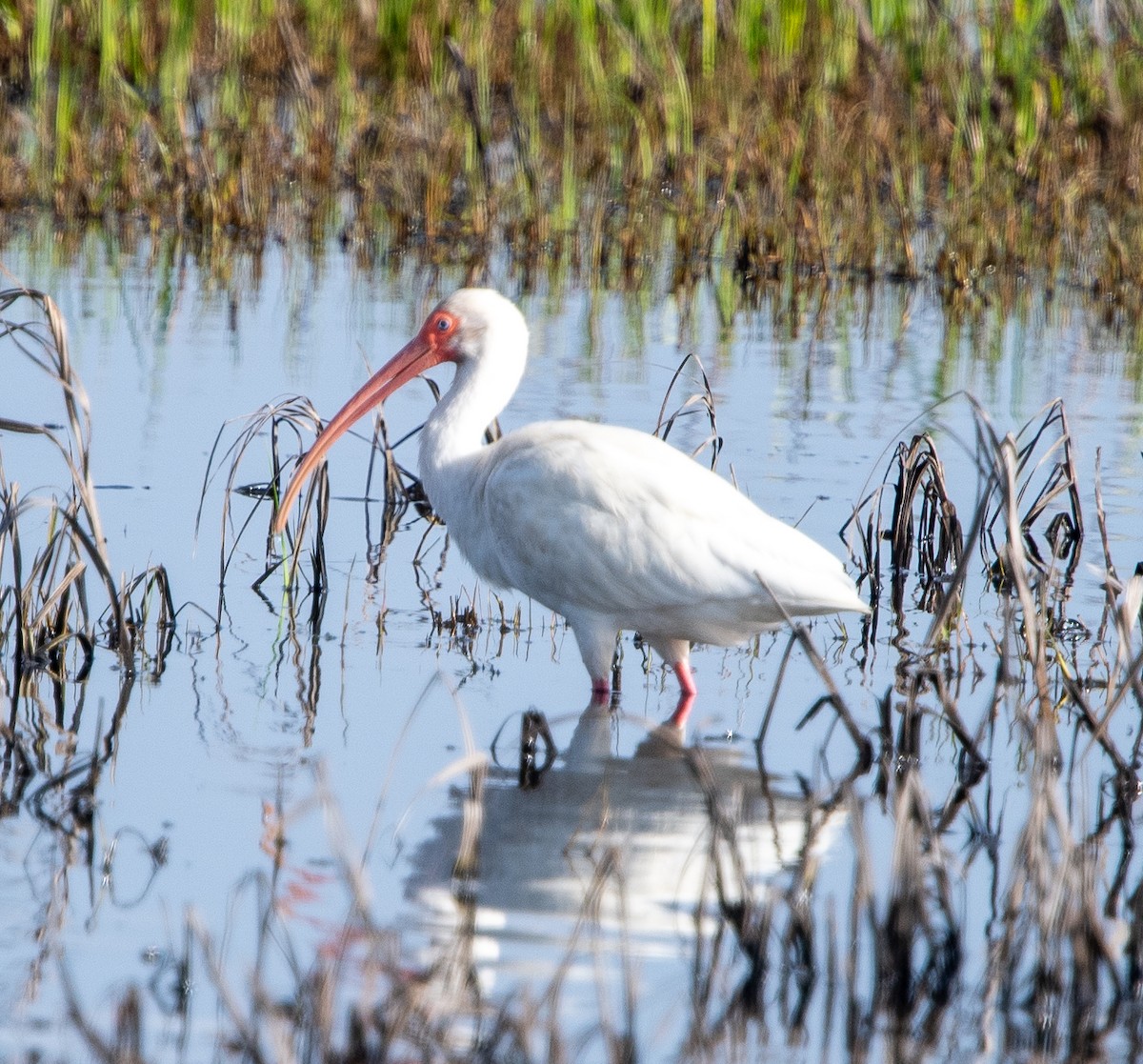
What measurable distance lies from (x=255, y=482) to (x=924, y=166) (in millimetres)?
8314

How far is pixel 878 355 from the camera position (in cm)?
1083

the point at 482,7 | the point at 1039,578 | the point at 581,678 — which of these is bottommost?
the point at 581,678

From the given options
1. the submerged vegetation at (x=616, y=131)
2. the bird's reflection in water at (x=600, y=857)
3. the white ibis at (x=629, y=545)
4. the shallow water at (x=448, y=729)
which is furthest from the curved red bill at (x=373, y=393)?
the submerged vegetation at (x=616, y=131)

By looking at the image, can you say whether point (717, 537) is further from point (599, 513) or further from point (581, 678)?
point (581, 678)

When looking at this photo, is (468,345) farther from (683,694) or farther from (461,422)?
(683,694)

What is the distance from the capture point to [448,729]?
19.0ft

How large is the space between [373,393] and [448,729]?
5.94 ft

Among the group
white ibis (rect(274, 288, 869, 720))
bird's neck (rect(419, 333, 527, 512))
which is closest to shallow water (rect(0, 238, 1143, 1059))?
white ibis (rect(274, 288, 869, 720))

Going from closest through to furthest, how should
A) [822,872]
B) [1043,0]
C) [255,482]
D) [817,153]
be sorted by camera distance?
[822,872] < [255,482] < [817,153] < [1043,0]

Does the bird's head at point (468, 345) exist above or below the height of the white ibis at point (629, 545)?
above

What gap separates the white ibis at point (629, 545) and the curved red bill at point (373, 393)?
0.65m

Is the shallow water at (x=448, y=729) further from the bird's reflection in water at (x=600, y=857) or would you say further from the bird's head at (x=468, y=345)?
the bird's head at (x=468, y=345)

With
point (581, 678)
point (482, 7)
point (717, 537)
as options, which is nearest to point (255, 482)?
point (581, 678)

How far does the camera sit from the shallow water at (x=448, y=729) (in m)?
4.16
